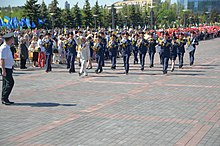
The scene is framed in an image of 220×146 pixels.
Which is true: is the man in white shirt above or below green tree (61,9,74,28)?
below

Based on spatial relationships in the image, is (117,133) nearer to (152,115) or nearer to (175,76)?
(152,115)

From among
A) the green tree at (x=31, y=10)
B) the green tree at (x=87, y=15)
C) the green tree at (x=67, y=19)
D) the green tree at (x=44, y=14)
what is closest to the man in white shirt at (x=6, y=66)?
the green tree at (x=31, y=10)

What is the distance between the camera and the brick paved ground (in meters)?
7.57

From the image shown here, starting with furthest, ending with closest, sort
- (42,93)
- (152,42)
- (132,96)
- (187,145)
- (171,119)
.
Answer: (152,42)
(42,93)
(132,96)
(171,119)
(187,145)

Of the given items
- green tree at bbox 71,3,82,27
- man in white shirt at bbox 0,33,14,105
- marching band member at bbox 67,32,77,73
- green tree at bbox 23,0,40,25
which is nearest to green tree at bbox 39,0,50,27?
green tree at bbox 23,0,40,25

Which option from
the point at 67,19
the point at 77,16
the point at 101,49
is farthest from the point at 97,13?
the point at 101,49

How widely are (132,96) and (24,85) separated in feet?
15.5

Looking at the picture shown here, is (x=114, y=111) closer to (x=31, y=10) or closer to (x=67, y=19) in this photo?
(x=31, y=10)

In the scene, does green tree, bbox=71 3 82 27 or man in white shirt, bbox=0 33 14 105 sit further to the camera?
green tree, bbox=71 3 82 27

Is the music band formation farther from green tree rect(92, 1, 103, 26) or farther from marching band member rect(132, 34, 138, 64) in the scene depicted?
green tree rect(92, 1, 103, 26)

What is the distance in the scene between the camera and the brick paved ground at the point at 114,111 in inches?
298

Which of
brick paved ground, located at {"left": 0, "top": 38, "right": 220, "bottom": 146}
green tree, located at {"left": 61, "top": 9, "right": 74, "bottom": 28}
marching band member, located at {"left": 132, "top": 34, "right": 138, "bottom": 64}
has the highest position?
green tree, located at {"left": 61, "top": 9, "right": 74, "bottom": 28}

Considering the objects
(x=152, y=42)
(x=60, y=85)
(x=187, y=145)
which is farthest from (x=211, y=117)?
(x=152, y=42)

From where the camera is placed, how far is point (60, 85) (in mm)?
14375
